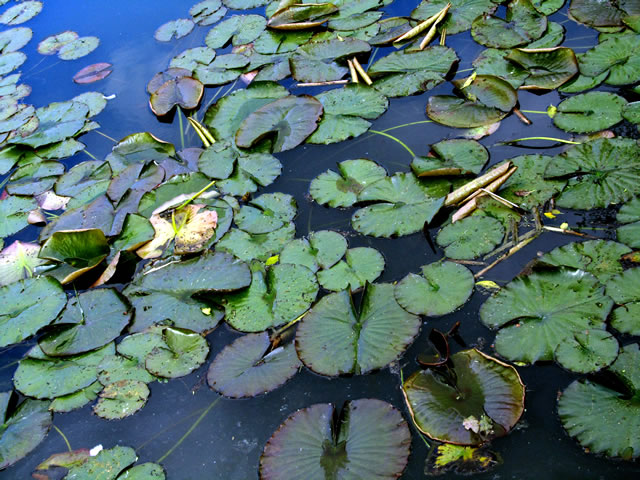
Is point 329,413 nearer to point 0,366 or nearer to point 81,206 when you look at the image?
point 0,366

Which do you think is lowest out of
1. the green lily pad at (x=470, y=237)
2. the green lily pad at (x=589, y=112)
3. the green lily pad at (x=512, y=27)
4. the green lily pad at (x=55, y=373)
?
the green lily pad at (x=55, y=373)

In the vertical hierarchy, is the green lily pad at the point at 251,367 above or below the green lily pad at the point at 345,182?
below

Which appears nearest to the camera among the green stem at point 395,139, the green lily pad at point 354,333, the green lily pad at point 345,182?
the green lily pad at point 354,333

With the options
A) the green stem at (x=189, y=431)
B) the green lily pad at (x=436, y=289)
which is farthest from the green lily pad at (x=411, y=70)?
the green stem at (x=189, y=431)

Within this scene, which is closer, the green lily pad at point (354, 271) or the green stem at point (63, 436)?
the green stem at point (63, 436)

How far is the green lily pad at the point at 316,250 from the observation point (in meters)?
2.89

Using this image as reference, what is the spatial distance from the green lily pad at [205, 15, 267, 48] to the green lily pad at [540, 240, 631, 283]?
3395 mm

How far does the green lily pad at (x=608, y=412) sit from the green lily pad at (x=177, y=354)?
5.57 feet

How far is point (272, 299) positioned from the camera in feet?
9.12

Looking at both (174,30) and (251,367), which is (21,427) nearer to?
(251,367)

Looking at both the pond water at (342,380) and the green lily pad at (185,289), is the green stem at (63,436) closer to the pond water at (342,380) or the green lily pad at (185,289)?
the pond water at (342,380)

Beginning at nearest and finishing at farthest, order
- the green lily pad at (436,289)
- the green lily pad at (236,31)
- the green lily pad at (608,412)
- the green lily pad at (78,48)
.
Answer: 1. the green lily pad at (608,412)
2. the green lily pad at (436,289)
3. the green lily pad at (236,31)
4. the green lily pad at (78,48)

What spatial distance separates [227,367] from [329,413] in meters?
0.58

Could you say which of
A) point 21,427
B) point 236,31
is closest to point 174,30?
point 236,31
